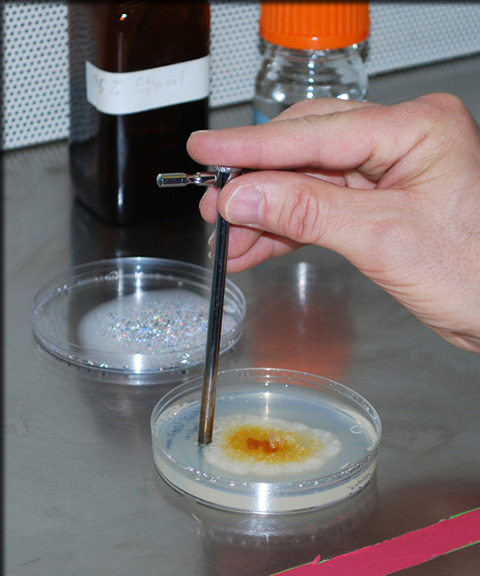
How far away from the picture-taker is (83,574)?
1.83ft

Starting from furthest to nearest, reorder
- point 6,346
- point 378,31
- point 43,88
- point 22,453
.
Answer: point 378,31, point 43,88, point 6,346, point 22,453

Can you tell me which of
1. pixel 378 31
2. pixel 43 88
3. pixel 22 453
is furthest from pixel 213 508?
pixel 378 31

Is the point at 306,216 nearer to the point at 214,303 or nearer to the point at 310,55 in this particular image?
the point at 214,303

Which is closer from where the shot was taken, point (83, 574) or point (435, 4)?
point (83, 574)

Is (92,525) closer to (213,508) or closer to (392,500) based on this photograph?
(213,508)

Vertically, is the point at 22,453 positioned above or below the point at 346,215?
below

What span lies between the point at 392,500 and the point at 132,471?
0.60ft

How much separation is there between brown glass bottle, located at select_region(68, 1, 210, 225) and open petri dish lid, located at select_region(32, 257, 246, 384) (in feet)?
0.28

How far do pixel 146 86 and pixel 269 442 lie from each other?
16.0 inches

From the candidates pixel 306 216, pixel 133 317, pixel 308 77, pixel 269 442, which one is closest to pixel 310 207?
pixel 306 216

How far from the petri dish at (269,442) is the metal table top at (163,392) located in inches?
0.6

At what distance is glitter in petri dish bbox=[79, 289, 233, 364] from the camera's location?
779mm

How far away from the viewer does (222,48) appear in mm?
1219

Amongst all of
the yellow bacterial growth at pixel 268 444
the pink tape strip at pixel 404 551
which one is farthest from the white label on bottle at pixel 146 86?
the pink tape strip at pixel 404 551
